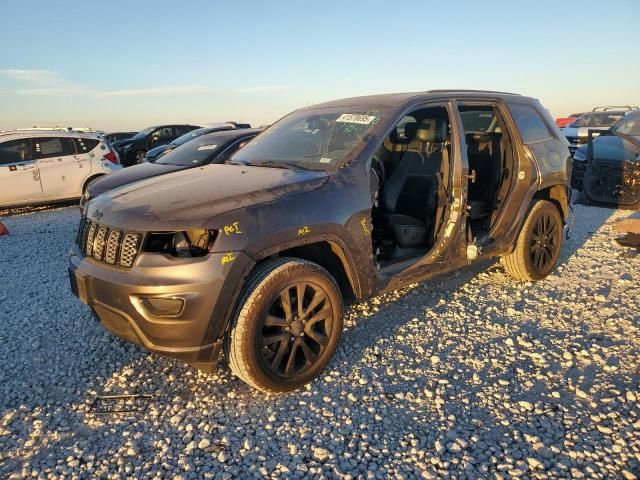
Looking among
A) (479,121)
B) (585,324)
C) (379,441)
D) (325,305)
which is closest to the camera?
(379,441)

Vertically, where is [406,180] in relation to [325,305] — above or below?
above

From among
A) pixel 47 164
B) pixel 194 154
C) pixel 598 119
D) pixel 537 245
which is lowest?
pixel 537 245

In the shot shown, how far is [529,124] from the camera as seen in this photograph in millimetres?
4574

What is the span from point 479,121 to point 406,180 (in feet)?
4.84

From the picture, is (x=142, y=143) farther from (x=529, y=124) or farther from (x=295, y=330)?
(x=295, y=330)

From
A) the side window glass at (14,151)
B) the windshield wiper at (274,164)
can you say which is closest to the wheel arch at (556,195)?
the windshield wiper at (274,164)

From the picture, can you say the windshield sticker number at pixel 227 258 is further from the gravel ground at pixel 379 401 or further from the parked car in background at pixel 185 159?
the parked car in background at pixel 185 159

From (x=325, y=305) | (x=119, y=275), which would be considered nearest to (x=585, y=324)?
(x=325, y=305)

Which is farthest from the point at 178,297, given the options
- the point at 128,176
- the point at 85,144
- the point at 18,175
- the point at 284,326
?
the point at 85,144

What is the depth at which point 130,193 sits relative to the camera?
306 cm

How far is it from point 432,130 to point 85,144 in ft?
27.9

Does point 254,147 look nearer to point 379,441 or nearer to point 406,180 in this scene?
point 406,180

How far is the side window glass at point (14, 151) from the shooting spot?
9133mm

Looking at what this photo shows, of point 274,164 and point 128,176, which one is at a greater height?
point 274,164
